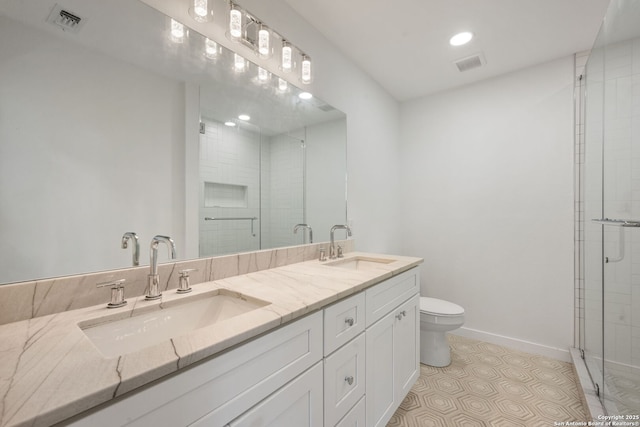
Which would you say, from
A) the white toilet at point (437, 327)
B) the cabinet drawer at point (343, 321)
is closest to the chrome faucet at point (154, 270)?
the cabinet drawer at point (343, 321)

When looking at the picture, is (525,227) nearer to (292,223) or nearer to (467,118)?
(467,118)

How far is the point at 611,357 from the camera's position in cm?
150

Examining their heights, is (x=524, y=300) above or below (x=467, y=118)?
below

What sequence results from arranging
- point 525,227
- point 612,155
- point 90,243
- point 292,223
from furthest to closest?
1. point 525,227
2. point 292,223
3. point 612,155
4. point 90,243

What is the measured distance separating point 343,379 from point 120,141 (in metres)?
1.23

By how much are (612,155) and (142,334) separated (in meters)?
2.45

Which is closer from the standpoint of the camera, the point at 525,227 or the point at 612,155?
the point at 612,155

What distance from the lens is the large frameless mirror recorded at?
0.79 meters

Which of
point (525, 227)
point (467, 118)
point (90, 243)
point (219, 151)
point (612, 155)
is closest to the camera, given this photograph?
point (90, 243)

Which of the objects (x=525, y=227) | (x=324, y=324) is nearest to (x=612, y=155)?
(x=525, y=227)

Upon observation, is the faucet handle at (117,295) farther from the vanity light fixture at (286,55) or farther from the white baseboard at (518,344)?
the white baseboard at (518,344)

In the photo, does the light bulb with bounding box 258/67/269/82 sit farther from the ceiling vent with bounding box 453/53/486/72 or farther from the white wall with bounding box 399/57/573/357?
the white wall with bounding box 399/57/573/357

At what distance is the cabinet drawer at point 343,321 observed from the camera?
975 millimetres

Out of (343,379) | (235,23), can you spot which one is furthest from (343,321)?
(235,23)
